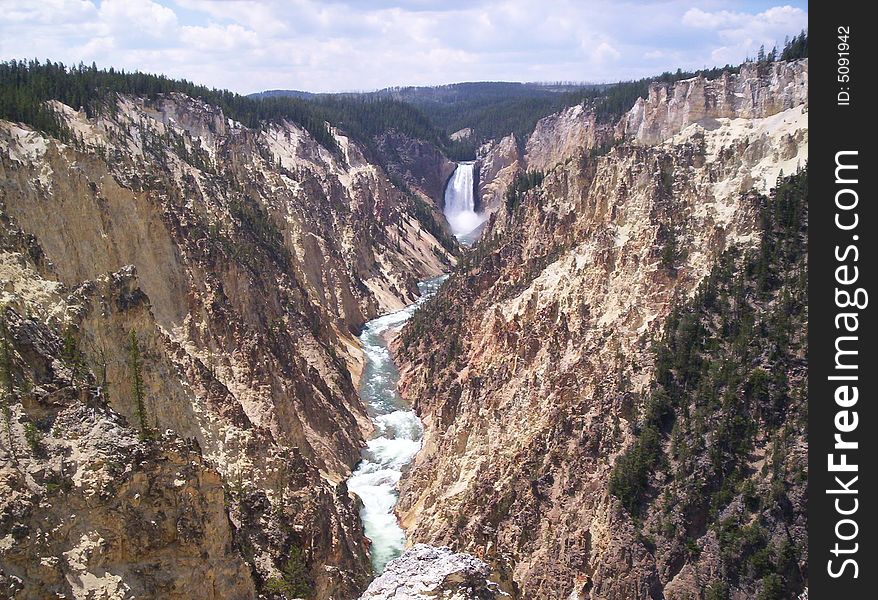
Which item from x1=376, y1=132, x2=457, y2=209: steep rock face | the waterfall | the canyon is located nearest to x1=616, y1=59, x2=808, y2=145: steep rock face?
the canyon

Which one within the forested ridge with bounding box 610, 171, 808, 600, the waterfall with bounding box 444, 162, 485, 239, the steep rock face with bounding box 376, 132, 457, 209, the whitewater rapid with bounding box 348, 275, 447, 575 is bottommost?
the whitewater rapid with bounding box 348, 275, 447, 575

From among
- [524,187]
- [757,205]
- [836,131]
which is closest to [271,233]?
[524,187]

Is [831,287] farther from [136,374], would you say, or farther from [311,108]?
[311,108]

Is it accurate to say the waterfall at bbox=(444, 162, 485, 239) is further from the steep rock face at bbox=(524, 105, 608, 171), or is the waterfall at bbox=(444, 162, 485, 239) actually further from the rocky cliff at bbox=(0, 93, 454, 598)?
the rocky cliff at bbox=(0, 93, 454, 598)

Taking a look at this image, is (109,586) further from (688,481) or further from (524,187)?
(524,187)

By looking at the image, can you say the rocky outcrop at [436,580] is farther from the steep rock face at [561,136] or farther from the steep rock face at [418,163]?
the steep rock face at [418,163]
